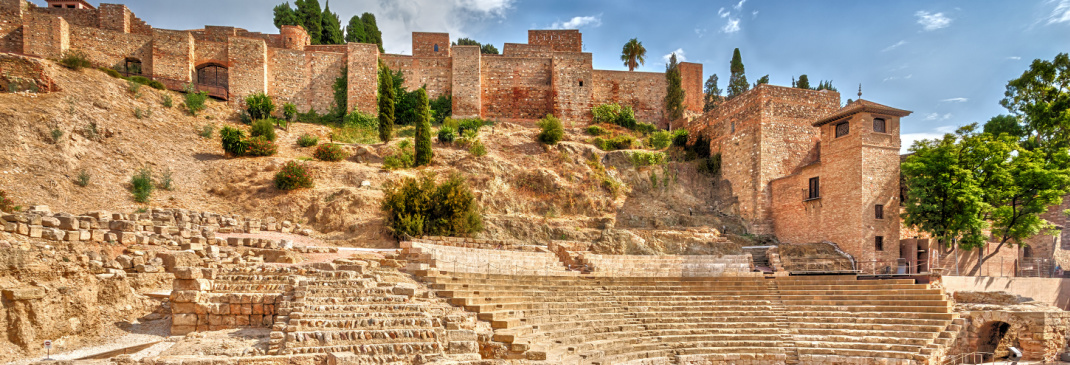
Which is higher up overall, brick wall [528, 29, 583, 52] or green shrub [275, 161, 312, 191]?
brick wall [528, 29, 583, 52]

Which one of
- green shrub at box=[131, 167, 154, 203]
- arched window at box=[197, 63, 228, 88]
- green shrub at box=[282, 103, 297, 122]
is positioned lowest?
green shrub at box=[131, 167, 154, 203]

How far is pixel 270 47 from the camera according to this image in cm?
2791

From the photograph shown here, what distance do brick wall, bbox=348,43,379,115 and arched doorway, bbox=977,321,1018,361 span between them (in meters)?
24.7

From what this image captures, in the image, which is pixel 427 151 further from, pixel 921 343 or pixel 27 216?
pixel 921 343

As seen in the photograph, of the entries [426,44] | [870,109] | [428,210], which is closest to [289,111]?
[426,44]

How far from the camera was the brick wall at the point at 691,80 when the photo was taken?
32.9 m

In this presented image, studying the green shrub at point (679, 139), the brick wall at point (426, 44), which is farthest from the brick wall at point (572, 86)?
the brick wall at point (426, 44)

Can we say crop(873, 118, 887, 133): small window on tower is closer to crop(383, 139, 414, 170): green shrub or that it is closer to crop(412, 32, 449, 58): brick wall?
crop(383, 139, 414, 170): green shrub

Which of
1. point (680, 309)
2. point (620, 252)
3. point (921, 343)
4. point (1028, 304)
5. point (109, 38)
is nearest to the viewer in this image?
point (921, 343)

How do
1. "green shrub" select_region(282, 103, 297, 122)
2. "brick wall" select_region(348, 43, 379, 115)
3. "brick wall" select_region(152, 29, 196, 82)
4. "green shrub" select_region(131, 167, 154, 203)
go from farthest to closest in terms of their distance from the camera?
"brick wall" select_region(348, 43, 379, 115)
"green shrub" select_region(282, 103, 297, 122)
"brick wall" select_region(152, 29, 196, 82)
"green shrub" select_region(131, 167, 154, 203)

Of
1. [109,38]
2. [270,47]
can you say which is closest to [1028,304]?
[270,47]

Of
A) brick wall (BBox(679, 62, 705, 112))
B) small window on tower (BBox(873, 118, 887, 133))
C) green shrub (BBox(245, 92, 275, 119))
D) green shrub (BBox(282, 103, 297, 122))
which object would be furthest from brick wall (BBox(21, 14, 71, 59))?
small window on tower (BBox(873, 118, 887, 133))

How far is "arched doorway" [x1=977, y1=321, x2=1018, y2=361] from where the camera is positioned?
48.3 ft

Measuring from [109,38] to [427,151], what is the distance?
15.5 metres
